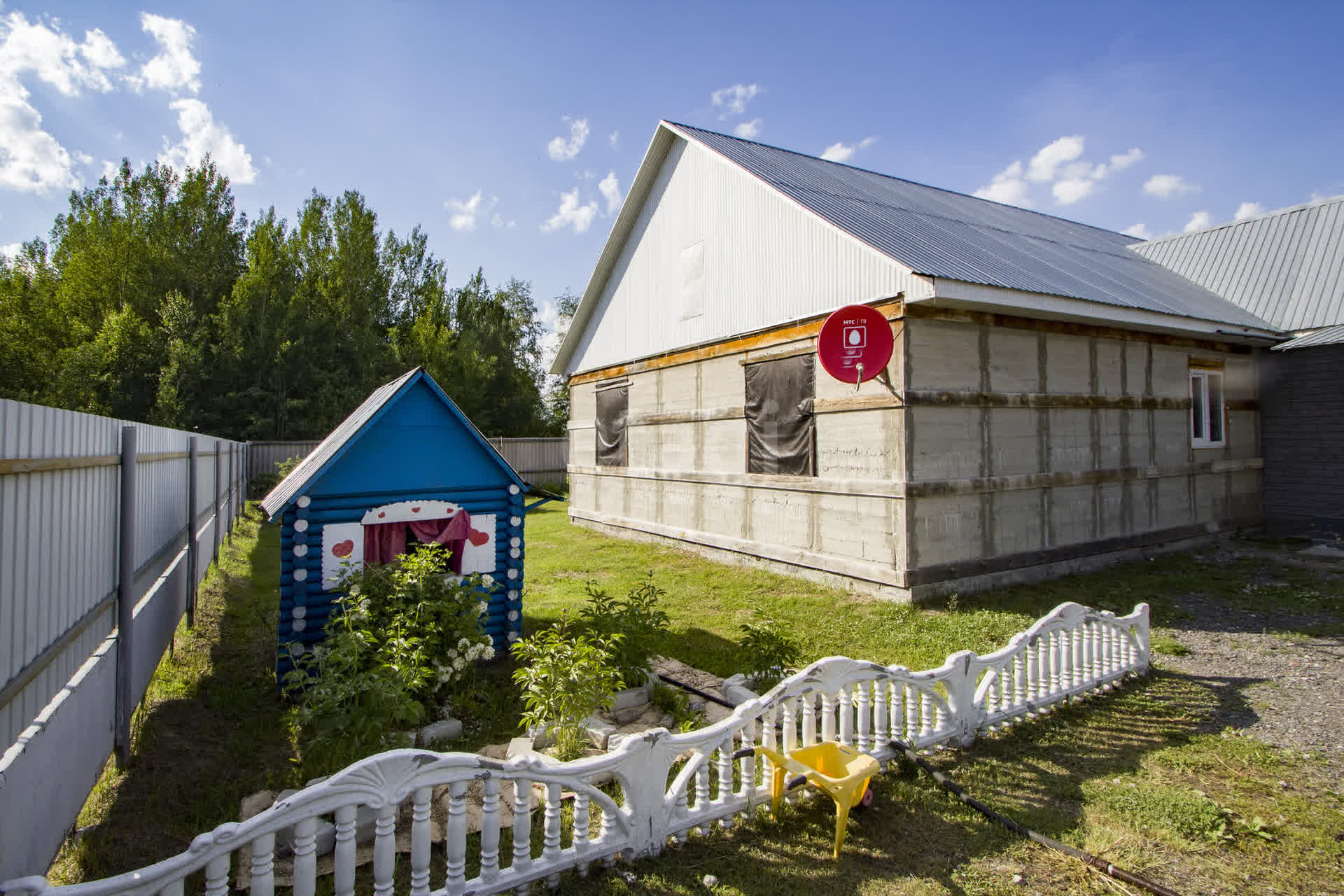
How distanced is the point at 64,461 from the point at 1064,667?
23.4ft

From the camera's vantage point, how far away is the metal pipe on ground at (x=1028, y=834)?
3.38 metres

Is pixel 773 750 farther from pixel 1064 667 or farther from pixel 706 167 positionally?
pixel 706 167

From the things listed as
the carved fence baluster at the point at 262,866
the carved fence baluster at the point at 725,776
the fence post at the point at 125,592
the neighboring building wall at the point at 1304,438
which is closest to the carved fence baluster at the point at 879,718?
the carved fence baluster at the point at 725,776

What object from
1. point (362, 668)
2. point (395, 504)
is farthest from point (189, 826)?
point (395, 504)

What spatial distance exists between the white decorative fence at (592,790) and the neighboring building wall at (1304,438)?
1239 cm

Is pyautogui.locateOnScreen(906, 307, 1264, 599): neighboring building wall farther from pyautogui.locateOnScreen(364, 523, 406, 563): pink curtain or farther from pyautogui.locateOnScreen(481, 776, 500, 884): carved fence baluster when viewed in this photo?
pyautogui.locateOnScreen(481, 776, 500, 884): carved fence baluster

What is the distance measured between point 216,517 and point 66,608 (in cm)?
961

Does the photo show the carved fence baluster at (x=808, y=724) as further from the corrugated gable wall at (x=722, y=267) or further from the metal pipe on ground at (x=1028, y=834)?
the corrugated gable wall at (x=722, y=267)

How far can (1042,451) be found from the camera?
414 inches

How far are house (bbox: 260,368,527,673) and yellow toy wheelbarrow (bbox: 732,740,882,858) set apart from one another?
3.58 meters

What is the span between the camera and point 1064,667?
5695mm

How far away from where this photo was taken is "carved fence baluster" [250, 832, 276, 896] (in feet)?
8.50

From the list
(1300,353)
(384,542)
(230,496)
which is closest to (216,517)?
(230,496)

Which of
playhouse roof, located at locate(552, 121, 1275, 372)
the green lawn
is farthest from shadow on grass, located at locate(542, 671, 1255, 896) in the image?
playhouse roof, located at locate(552, 121, 1275, 372)
